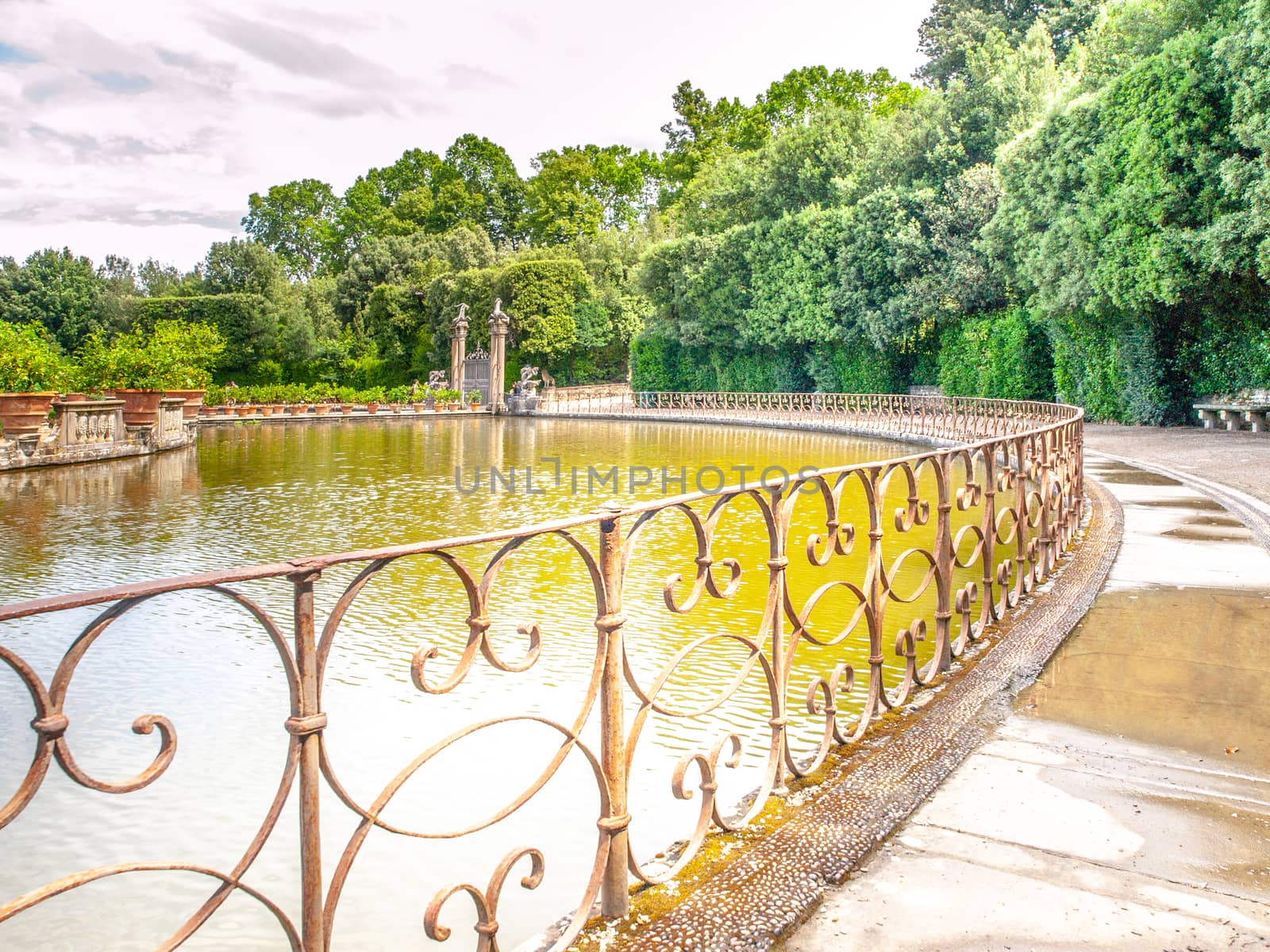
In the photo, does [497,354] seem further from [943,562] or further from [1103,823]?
[1103,823]

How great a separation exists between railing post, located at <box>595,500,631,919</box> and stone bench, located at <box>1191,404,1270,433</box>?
19.9 metres

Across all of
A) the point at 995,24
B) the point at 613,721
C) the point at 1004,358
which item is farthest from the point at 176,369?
the point at 995,24

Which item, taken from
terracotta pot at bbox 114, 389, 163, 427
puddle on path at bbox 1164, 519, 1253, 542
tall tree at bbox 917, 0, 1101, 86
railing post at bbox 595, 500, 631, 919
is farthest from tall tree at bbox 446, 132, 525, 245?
railing post at bbox 595, 500, 631, 919

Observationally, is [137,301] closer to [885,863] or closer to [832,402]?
[832,402]

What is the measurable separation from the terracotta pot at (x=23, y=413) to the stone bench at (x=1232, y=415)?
22.0 m

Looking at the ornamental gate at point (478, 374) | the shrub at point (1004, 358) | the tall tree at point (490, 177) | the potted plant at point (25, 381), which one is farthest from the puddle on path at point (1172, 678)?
the tall tree at point (490, 177)

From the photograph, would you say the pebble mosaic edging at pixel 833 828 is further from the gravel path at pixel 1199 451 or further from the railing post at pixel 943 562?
the gravel path at pixel 1199 451

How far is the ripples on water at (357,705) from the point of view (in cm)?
322

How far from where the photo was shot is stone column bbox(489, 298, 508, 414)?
131 ft

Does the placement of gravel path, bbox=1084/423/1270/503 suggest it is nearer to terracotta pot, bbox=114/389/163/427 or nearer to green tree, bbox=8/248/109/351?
terracotta pot, bbox=114/389/163/427

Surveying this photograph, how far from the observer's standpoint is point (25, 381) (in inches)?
620

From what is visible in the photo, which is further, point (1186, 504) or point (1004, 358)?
point (1004, 358)

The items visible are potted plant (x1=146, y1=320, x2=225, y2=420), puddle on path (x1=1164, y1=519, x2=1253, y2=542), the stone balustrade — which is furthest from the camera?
potted plant (x1=146, y1=320, x2=225, y2=420)

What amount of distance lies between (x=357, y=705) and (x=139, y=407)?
16.4 metres
